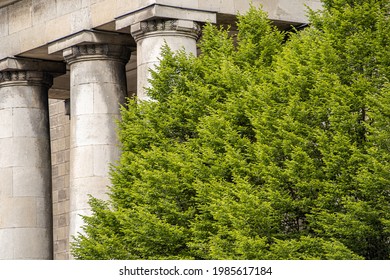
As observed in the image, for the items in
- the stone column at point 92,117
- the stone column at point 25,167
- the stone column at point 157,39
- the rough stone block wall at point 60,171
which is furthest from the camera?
the rough stone block wall at point 60,171

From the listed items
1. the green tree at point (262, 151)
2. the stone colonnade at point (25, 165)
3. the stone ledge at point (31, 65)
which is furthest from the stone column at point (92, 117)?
the green tree at point (262, 151)

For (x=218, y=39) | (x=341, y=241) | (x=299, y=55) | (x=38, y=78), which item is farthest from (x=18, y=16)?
(x=341, y=241)

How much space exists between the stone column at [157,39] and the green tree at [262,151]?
123 inches

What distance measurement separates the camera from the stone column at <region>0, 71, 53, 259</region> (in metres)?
90.2

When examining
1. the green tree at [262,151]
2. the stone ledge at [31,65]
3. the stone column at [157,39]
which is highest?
the stone ledge at [31,65]

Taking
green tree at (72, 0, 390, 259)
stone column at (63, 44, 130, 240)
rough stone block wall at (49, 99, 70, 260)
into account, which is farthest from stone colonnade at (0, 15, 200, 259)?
rough stone block wall at (49, 99, 70, 260)

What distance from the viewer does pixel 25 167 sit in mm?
91000

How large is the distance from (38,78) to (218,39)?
19.6 metres

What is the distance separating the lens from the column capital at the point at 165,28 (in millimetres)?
80062

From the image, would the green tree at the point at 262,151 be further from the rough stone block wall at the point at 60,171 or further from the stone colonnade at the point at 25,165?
the rough stone block wall at the point at 60,171

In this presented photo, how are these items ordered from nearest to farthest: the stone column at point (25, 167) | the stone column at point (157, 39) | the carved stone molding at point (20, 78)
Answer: the stone column at point (157, 39)
the stone column at point (25, 167)
the carved stone molding at point (20, 78)

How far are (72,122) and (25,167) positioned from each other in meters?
6.02

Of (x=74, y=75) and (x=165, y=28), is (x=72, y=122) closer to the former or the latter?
(x=74, y=75)

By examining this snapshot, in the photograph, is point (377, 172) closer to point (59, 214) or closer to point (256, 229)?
point (256, 229)
